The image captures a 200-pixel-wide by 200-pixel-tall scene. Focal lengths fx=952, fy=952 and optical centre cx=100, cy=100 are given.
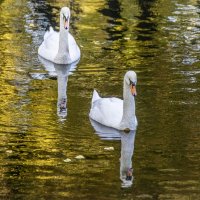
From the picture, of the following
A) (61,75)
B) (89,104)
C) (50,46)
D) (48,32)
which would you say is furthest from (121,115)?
(48,32)

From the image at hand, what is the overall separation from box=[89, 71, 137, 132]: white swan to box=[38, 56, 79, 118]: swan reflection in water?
56 cm

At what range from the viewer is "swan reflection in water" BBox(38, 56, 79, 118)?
55.2 ft

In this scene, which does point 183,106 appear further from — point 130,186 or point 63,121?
point 130,186

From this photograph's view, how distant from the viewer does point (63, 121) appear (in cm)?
1594

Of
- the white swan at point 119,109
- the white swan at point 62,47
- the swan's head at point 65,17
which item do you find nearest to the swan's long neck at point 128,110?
the white swan at point 119,109

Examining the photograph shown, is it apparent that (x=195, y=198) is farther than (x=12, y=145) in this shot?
No

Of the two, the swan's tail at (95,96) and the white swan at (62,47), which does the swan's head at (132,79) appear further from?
the white swan at (62,47)

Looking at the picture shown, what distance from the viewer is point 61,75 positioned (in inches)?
792

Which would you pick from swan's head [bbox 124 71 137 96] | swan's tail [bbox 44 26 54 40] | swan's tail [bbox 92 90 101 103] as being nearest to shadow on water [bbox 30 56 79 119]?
swan's tail [bbox 92 90 101 103]

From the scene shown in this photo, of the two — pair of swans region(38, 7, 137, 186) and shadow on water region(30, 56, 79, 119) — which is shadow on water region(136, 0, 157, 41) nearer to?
shadow on water region(30, 56, 79, 119)

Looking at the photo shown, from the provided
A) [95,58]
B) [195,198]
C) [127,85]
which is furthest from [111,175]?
[95,58]

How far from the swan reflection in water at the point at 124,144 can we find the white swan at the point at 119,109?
4.0 inches

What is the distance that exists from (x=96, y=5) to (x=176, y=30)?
15.2 ft

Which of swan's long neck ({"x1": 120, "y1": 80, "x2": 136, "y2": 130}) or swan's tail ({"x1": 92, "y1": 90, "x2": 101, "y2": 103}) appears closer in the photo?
swan's long neck ({"x1": 120, "y1": 80, "x2": 136, "y2": 130})
